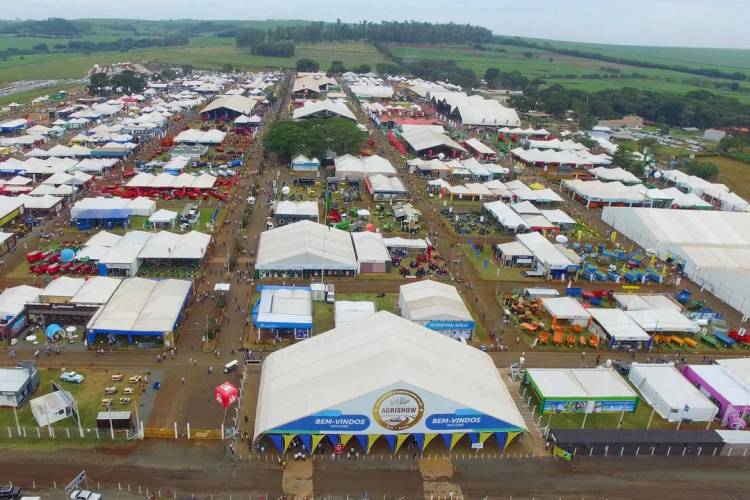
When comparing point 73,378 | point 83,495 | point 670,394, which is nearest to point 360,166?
point 73,378

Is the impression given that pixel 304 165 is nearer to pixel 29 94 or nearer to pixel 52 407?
pixel 52 407

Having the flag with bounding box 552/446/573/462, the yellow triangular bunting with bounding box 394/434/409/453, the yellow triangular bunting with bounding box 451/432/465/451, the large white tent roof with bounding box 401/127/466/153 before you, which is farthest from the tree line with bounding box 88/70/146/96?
the flag with bounding box 552/446/573/462

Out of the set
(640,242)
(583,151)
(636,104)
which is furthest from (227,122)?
(636,104)

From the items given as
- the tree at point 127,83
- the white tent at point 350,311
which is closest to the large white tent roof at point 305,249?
the white tent at point 350,311

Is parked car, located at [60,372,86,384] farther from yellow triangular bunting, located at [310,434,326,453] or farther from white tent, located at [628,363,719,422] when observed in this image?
white tent, located at [628,363,719,422]

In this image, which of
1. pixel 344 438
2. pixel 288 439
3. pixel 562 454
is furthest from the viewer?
pixel 562 454

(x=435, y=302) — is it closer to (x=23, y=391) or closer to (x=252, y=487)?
(x=252, y=487)
